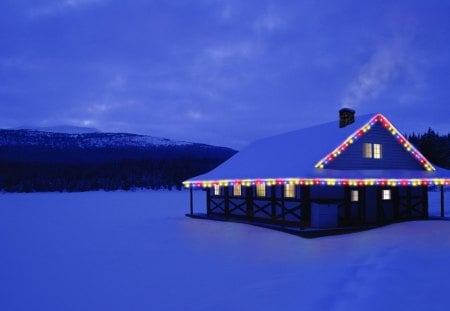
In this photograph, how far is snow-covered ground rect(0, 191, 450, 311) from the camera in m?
9.27

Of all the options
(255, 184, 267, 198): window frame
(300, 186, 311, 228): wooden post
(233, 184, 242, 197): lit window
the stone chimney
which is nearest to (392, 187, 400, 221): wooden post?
the stone chimney

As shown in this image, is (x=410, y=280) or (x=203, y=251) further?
(x=203, y=251)

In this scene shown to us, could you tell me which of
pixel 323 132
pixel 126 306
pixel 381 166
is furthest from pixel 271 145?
pixel 126 306

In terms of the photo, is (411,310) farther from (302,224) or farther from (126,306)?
Answer: (302,224)

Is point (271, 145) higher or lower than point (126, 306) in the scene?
higher

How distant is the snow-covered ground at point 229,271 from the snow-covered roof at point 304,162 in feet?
9.53

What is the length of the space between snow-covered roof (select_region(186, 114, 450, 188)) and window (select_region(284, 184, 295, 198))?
3.77 feet

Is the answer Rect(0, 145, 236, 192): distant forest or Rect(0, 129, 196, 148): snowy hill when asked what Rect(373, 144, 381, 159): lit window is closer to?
Rect(0, 145, 236, 192): distant forest

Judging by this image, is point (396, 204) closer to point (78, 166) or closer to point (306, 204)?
point (306, 204)

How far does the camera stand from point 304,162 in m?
20.4

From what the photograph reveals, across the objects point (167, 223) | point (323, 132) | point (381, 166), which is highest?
point (323, 132)

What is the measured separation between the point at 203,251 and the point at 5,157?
146 metres

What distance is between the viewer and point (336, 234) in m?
18.8

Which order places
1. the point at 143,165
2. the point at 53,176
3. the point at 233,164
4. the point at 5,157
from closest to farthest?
the point at 233,164, the point at 53,176, the point at 143,165, the point at 5,157
